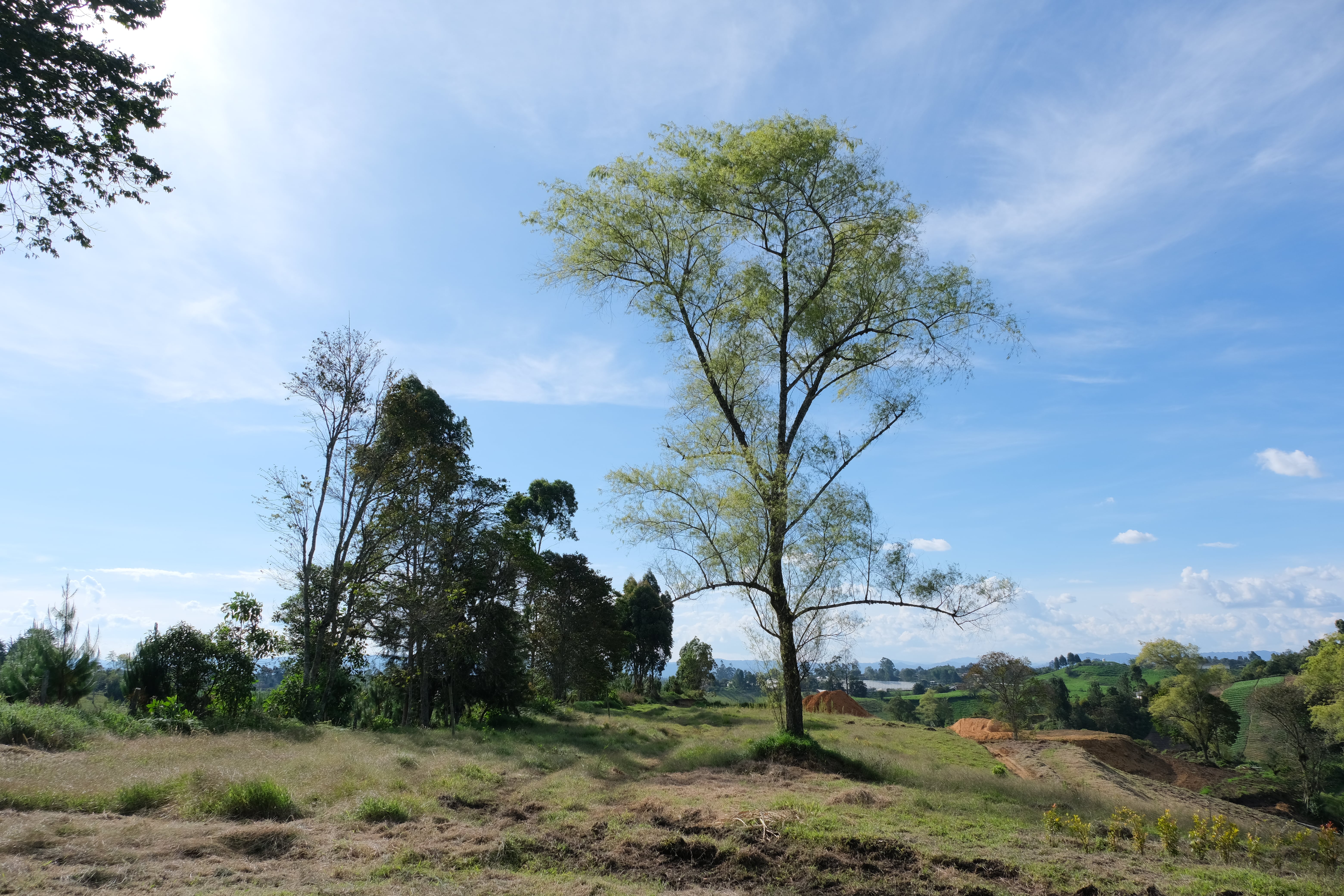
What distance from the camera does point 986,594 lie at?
44.4 ft

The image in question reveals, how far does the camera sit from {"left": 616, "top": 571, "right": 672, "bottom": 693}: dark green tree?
4991cm

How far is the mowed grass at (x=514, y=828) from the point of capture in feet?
19.7

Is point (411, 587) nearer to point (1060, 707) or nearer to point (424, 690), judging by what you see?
point (424, 690)

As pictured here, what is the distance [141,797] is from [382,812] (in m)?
2.65

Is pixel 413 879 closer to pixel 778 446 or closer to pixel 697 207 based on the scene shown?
pixel 778 446

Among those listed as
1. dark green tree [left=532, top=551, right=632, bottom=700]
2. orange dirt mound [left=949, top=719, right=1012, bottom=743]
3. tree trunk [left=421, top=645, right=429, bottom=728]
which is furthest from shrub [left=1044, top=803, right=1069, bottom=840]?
dark green tree [left=532, top=551, right=632, bottom=700]

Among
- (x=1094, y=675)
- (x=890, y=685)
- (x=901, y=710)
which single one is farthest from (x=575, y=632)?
(x=890, y=685)

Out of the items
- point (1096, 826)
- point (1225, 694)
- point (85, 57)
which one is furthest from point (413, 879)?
point (1225, 694)

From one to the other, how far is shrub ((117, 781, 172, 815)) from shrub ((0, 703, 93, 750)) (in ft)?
14.2

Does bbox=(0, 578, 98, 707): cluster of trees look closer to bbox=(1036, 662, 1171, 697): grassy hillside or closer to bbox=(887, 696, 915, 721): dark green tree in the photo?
bbox=(887, 696, 915, 721): dark green tree

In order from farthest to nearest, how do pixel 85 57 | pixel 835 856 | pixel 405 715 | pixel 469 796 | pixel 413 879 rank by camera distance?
pixel 405 715, pixel 469 796, pixel 85 57, pixel 835 856, pixel 413 879

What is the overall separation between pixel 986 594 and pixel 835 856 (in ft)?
26.9

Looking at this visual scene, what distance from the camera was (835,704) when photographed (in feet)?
143

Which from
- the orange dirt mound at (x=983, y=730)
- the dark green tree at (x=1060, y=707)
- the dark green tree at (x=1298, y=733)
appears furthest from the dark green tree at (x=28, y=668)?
the dark green tree at (x=1060, y=707)
